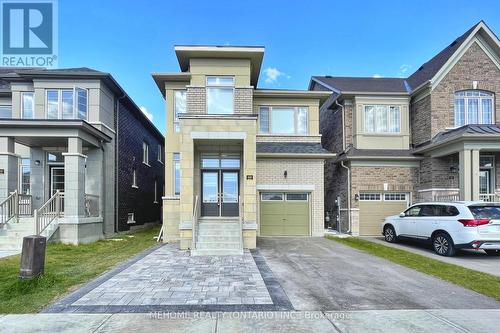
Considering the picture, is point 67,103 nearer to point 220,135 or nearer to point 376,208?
point 220,135

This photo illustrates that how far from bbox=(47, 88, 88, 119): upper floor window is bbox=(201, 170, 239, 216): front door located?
252 inches

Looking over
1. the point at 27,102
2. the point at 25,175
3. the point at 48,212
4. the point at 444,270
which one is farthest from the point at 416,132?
the point at 25,175

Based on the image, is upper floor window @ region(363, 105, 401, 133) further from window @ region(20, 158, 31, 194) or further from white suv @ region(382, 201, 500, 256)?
window @ region(20, 158, 31, 194)

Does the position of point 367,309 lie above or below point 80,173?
below

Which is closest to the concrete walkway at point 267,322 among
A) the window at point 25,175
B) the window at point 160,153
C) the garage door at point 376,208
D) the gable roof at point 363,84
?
the garage door at point 376,208

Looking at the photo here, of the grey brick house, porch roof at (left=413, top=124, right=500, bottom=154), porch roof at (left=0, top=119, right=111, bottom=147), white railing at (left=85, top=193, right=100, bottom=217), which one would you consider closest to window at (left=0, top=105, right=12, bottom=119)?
porch roof at (left=0, top=119, right=111, bottom=147)

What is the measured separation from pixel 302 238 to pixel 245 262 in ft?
19.7

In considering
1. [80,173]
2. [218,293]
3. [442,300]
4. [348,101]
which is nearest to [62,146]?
[80,173]

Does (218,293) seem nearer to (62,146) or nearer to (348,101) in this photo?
(62,146)

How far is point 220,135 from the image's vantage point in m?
11.4

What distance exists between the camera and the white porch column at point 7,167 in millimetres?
12570

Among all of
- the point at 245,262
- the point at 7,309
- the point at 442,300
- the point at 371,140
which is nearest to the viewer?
the point at 7,309

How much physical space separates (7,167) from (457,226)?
16.0 meters

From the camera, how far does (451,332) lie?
441 centimetres
